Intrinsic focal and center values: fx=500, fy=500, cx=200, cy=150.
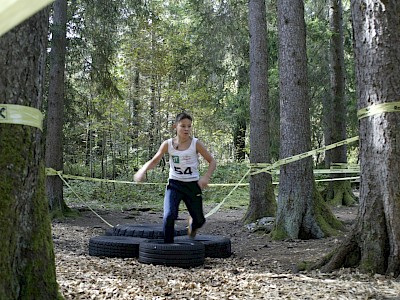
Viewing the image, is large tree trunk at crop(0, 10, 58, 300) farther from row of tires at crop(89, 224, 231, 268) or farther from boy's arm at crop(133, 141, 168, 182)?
row of tires at crop(89, 224, 231, 268)

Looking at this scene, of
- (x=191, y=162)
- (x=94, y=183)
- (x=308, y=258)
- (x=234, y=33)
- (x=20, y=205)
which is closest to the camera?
(x=20, y=205)

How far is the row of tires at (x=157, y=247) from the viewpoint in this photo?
235 inches

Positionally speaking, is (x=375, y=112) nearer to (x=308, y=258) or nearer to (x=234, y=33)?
(x=308, y=258)

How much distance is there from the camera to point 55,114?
37.1ft

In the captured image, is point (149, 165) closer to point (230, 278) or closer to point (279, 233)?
point (230, 278)

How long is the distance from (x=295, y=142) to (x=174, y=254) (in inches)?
140

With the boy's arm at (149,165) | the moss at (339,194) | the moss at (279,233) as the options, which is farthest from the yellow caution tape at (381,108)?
the moss at (339,194)

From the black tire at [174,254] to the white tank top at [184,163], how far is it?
0.82 meters

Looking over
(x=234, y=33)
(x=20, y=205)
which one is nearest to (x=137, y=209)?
(x=234, y=33)

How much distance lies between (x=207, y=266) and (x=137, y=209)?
9739 millimetres

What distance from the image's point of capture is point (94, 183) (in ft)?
74.4

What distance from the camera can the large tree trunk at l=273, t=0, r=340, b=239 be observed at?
8391 millimetres

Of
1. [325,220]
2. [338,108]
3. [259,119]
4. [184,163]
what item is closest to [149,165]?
[184,163]

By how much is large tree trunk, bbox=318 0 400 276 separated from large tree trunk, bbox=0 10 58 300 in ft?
10.2
